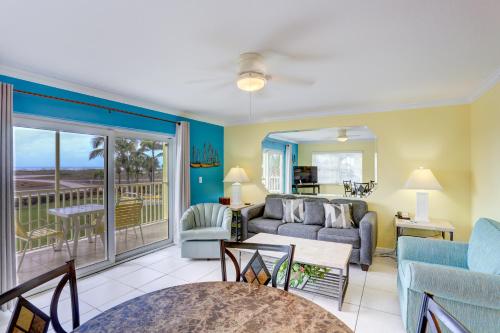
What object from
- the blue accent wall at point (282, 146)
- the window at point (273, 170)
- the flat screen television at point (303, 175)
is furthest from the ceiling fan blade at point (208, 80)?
the flat screen television at point (303, 175)

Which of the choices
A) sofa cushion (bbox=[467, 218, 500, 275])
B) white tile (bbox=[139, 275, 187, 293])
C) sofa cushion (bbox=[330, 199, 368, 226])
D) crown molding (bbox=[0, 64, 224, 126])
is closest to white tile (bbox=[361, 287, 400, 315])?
sofa cushion (bbox=[467, 218, 500, 275])

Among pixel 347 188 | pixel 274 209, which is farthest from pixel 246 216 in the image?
pixel 347 188

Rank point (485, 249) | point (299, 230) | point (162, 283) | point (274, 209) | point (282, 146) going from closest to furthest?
point (485, 249) → point (162, 283) → point (299, 230) → point (274, 209) → point (282, 146)

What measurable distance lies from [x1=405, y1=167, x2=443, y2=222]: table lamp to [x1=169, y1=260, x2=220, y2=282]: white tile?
2950 mm

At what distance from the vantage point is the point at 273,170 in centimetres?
739

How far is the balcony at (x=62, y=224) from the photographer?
10.3 ft

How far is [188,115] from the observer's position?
Answer: 15.9ft

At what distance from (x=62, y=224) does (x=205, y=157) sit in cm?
258

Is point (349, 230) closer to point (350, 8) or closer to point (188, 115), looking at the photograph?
point (350, 8)

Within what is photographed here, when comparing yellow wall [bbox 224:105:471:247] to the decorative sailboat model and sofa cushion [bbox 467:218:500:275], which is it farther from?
the decorative sailboat model

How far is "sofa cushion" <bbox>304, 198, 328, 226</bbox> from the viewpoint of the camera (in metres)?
4.20

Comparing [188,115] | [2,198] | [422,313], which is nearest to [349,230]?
[422,313]

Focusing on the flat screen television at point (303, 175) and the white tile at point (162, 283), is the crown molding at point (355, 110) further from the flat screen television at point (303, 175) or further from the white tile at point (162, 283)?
the white tile at point (162, 283)

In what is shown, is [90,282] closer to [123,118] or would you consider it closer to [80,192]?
[80,192]
